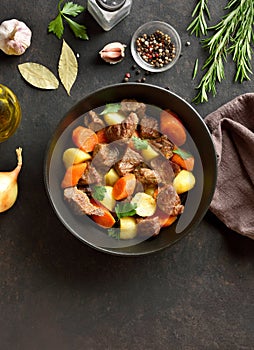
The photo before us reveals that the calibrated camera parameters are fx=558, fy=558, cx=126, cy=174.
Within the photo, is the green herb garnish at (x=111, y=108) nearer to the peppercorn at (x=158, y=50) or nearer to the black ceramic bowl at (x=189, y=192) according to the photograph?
the black ceramic bowl at (x=189, y=192)

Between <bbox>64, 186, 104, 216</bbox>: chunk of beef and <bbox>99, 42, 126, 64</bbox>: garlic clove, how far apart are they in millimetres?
398

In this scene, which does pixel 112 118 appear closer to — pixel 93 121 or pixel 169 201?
pixel 93 121

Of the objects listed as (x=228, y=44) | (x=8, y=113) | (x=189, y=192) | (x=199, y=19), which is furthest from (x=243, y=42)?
(x=8, y=113)

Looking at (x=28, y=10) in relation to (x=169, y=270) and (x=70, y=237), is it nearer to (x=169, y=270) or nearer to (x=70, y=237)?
(x=70, y=237)

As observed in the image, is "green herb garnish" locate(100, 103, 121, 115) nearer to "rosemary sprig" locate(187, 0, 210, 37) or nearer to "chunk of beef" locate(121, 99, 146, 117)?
"chunk of beef" locate(121, 99, 146, 117)

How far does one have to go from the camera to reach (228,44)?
5.48 ft

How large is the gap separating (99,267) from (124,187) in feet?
0.89

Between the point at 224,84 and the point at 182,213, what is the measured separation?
416mm

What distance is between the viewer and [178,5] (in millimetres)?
1675

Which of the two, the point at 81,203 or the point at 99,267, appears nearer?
the point at 81,203

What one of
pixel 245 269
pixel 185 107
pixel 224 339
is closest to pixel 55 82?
pixel 185 107

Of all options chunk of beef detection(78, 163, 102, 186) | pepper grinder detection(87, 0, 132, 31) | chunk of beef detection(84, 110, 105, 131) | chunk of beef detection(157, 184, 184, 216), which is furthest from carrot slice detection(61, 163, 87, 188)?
pepper grinder detection(87, 0, 132, 31)

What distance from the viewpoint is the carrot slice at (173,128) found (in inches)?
62.3

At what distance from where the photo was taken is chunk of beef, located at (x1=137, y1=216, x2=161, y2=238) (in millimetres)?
1526
